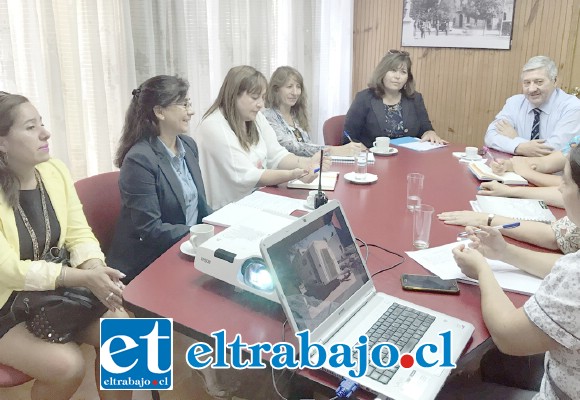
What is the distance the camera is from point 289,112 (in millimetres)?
3090

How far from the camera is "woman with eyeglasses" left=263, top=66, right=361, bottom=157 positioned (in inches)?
115

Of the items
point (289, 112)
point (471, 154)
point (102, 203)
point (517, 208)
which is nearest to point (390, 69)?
point (289, 112)

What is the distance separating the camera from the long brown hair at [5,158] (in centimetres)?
152

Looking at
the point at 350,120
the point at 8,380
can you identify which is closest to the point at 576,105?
the point at 350,120

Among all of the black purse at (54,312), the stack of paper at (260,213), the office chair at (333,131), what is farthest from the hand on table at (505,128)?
the black purse at (54,312)

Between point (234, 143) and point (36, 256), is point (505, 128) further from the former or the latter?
point (36, 256)

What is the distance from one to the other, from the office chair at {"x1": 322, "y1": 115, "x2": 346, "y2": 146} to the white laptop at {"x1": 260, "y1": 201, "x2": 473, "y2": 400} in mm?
2216

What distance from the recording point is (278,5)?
11.8 ft

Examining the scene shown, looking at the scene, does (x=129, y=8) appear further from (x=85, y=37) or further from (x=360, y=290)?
(x=360, y=290)

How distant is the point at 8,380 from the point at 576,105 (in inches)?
117

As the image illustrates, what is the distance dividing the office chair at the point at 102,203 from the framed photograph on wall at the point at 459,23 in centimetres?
307

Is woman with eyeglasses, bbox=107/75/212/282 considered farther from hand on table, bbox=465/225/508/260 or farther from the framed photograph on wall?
the framed photograph on wall

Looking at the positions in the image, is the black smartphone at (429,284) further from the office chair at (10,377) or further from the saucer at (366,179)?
the office chair at (10,377)

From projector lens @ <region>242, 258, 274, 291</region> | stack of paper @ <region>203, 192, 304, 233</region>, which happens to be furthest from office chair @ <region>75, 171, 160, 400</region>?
projector lens @ <region>242, 258, 274, 291</region>
